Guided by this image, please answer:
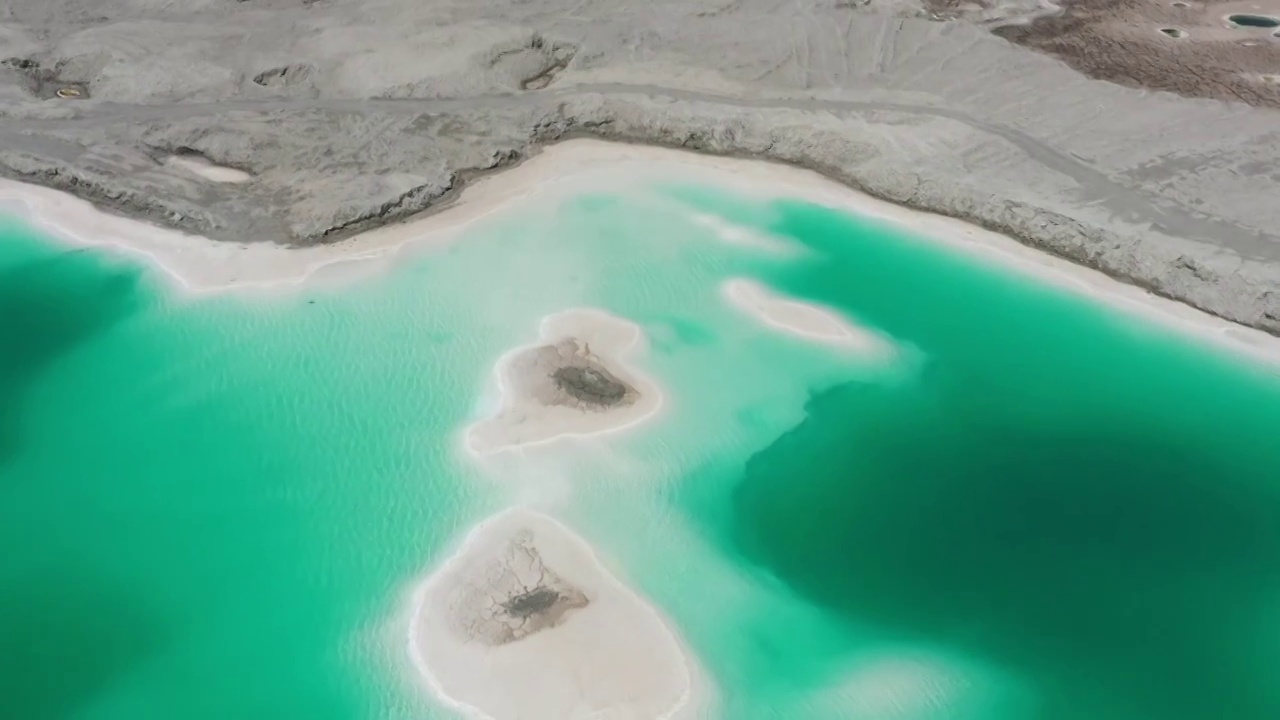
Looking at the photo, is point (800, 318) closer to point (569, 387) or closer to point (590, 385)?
point (590, 385)

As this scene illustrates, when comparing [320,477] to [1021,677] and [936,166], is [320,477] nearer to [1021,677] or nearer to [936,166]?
[1021,677]

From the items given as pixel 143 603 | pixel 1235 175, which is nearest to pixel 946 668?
pixel 143 603

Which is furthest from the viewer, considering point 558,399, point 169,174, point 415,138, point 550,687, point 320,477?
point 415,138

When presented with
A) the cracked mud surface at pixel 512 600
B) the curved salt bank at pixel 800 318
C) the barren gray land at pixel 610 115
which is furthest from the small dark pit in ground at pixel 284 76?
the cracked mud surface at pixel 512 600

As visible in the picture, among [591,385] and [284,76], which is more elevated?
[284,76]

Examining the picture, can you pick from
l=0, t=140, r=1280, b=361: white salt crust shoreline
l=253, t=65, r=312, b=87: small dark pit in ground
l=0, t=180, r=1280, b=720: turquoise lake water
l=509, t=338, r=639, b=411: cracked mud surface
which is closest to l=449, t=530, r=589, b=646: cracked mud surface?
l=0, t=180, r=1280, b=720: turquoise lake water

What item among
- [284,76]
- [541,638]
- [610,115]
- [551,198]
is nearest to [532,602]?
[541,638]

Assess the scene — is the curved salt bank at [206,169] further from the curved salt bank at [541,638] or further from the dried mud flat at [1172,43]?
the dried mud flat at [1172,43]

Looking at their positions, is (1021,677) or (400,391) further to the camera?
(400,391)
